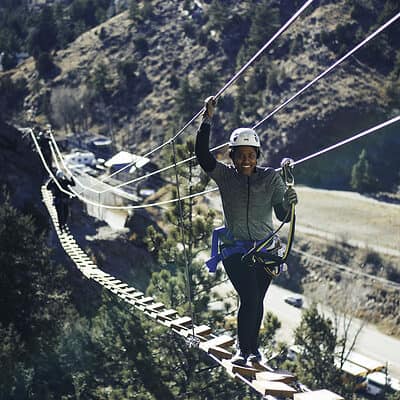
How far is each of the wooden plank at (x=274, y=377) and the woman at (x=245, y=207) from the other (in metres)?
0.31

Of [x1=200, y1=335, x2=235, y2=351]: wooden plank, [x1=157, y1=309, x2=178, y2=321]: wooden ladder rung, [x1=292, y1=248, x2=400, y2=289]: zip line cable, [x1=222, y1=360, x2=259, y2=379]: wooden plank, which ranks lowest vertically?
[x1=292, y1=248, x2=400, y2=289]: zip line cable

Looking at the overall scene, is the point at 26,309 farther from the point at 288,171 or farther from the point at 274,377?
the point at 288,171

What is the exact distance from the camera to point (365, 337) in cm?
2812

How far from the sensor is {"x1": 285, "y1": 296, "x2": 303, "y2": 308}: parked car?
30.8 m

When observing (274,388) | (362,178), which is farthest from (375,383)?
(362,178)

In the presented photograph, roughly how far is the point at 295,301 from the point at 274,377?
86.9 ft

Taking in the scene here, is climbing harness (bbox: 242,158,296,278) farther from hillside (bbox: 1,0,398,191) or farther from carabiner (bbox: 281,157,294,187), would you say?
hillside (bbox: 1,0,398,191)

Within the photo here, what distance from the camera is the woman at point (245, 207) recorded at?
5.04 meters

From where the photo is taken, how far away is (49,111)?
6228 centimetres

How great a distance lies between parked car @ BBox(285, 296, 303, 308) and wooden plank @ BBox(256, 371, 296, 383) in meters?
26.3

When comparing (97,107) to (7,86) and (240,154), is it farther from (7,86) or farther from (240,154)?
(240,154)

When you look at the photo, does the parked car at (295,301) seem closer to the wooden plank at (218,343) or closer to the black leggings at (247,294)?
the wooden plank at (218,343)

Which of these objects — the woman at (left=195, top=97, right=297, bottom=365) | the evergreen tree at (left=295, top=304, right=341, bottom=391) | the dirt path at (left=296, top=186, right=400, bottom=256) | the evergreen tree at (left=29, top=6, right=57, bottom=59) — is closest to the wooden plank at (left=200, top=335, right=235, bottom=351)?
the woman at (left=195, top=97, right=297, bottom=365)

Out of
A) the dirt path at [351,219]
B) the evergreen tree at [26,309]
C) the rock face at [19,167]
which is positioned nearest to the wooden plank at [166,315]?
the evergreen tree at [26,309]
